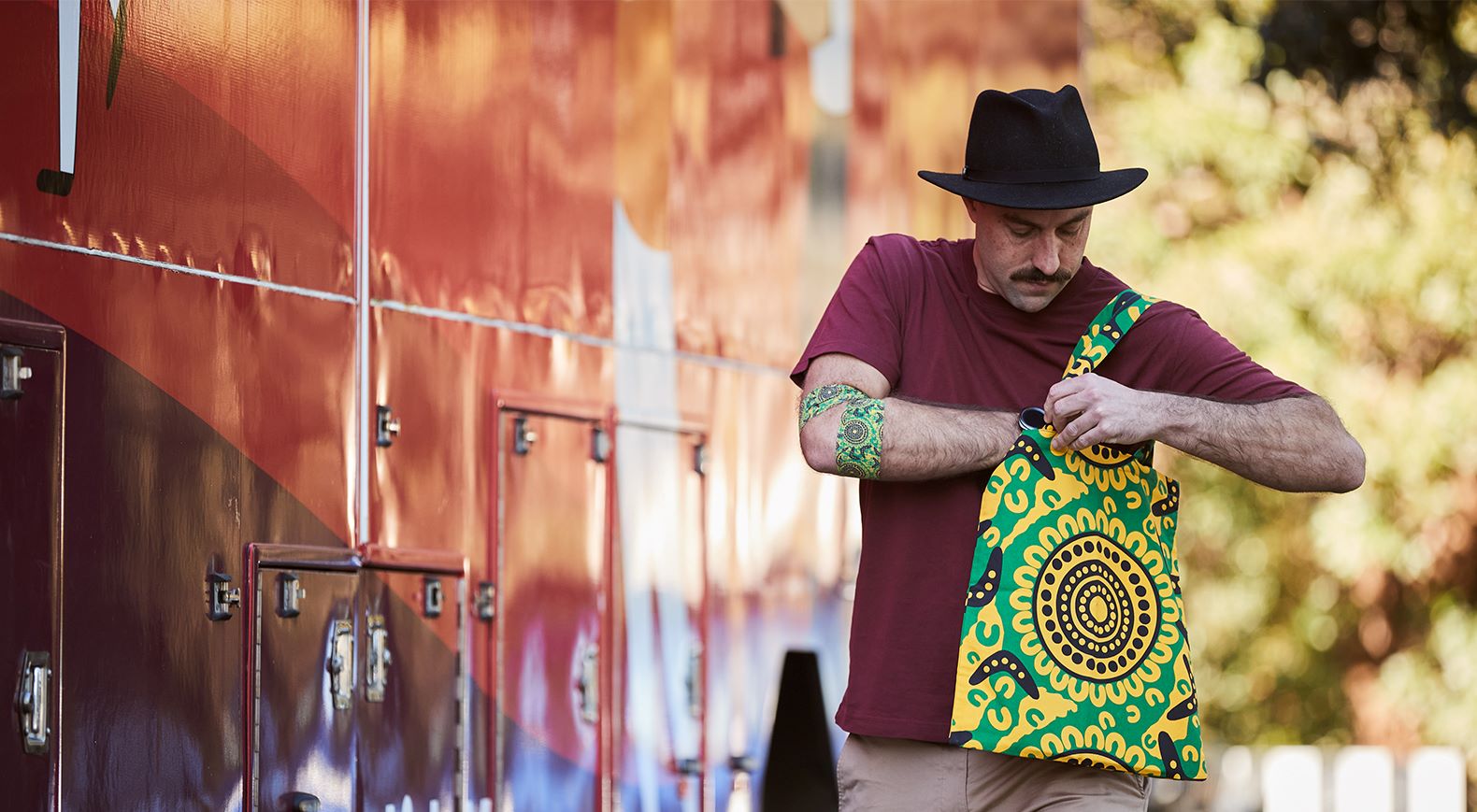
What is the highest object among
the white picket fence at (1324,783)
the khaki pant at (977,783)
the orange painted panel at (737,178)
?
the orange painted panel at (737,178)

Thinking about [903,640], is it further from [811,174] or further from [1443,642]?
[1443,642]

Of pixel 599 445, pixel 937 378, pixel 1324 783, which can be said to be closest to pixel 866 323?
pixel 937 378

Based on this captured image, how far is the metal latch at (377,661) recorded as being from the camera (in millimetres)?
4605

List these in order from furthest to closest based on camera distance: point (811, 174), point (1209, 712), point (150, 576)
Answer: point (1209, 712), point (811, 174), point (150, 576)

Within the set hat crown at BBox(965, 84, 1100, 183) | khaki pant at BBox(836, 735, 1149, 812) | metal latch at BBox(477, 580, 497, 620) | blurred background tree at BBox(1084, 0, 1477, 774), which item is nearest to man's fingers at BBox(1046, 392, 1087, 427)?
hat crown at BBox(965, 84, 1100, 183)

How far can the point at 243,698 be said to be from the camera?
415 centimetres

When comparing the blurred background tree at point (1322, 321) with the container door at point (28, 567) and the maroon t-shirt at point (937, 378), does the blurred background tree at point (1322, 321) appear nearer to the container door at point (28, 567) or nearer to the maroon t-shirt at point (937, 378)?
the maroon t-shirt at point (937, 378)

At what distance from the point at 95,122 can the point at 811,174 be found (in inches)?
144

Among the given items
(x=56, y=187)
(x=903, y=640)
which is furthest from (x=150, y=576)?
(x=903, y=640)

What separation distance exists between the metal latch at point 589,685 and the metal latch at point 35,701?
200cm

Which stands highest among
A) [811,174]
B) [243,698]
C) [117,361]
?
[811,174]

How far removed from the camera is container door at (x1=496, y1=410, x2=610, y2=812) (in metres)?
5.18

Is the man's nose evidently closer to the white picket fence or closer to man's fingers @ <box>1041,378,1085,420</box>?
man's fingers @ <box>1041,378,1085,420</box>

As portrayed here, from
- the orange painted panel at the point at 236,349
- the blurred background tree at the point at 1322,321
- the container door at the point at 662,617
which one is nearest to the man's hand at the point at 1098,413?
the orange painted panel at the point at 236,349
